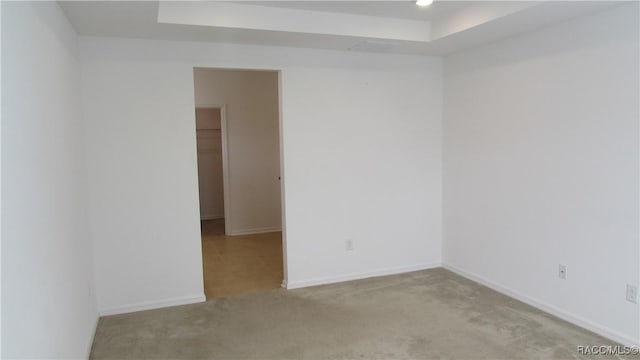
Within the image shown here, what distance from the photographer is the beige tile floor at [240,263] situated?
4391mm

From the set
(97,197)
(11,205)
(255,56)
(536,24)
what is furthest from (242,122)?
(11,205)

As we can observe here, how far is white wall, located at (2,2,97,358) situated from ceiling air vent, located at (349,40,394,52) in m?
2.35

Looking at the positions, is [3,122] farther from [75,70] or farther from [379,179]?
[379,179]

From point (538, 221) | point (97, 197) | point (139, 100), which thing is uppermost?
point (139, 100)

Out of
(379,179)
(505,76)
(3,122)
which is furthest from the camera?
(379,179)

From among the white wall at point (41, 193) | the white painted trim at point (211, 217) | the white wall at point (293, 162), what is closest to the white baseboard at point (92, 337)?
the white wall at point (41, 193)

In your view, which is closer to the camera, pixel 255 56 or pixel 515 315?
pixel 515 315

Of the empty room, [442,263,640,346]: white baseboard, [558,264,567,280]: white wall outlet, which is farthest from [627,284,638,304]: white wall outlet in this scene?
[558,264,567,280]: white wall outlet

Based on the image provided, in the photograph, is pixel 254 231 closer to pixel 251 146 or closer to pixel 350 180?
pixel 251 146

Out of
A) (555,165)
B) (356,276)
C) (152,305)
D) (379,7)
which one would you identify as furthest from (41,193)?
(555,165)

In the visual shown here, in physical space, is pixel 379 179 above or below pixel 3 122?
below

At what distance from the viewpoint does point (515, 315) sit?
3.57 m

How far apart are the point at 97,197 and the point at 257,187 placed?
343 centimetres

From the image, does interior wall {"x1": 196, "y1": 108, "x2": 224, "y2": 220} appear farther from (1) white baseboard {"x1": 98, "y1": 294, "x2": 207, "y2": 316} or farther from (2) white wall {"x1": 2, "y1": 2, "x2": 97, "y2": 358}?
(2) white wall {"x1": 2, "y1": 2, "x2": 97, "y2": 358}
